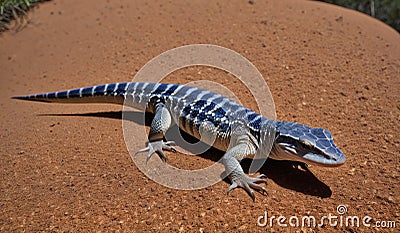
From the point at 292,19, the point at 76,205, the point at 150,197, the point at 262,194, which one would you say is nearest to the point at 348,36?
Result: the point at 292,19

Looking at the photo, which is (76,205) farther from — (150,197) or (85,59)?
(85,59)

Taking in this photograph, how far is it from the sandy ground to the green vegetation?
3.24 meters

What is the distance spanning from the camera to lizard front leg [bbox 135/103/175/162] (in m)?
5.79

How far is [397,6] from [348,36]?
5.29 meters

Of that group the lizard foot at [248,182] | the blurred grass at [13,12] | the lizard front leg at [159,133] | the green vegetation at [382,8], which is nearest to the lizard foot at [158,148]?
the lizard front leg at [159,133]

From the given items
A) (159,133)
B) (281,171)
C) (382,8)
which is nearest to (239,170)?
(281,171)

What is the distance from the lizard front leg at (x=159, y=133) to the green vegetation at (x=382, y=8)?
326 inches

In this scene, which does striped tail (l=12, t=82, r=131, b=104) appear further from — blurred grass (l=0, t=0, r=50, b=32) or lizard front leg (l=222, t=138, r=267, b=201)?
blurred grass (l=0, t=0, r=50, b=32)

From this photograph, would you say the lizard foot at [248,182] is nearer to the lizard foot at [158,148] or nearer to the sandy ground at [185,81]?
the sandy ground at [185,81]

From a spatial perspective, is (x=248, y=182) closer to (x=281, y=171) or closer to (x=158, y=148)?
(x=281, y=171)

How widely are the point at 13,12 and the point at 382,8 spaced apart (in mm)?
11326

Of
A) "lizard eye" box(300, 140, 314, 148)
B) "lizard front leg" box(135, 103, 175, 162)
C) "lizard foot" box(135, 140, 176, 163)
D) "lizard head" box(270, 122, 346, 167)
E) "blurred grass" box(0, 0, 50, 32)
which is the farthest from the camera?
"blurred grass" box(0, 0, 50, 32)

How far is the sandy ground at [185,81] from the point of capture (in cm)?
457

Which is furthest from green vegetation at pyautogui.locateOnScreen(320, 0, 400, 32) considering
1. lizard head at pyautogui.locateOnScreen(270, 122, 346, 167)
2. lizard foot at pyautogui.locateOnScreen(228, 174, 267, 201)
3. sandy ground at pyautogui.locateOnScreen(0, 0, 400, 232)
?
lizard foot at pyautogui.locateOnScreen(228, 174, 267, 201)
